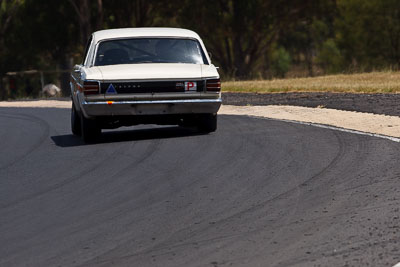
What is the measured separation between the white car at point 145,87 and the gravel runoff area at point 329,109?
7.87ft

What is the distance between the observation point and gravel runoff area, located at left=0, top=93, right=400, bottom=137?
1386cm

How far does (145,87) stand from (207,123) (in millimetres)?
1397

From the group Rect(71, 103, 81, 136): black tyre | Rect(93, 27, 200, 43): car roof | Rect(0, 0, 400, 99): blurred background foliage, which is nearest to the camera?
Rect(93, 27, 200, 43): car roof

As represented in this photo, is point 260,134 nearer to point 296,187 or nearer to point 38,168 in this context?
point 38,168

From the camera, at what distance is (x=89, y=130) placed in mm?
12930

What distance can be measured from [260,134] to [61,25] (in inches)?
1247

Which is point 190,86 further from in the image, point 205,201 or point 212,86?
point 205,201

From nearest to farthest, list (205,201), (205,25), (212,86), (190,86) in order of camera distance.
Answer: (205,201), (190,86), (212,86), (205,25)

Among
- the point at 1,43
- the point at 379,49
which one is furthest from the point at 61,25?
the point at 379,49

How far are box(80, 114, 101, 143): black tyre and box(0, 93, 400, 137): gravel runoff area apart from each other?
3.85 metres

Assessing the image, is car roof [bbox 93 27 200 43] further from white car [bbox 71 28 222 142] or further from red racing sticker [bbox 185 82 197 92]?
red racing sticker [bbox 185 82 197 92]

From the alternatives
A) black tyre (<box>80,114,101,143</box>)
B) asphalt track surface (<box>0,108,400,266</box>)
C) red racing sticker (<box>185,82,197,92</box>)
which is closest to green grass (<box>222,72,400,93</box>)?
asphalt track surface (<box>0,108,400,266</box>)

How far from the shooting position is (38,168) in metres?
10.7

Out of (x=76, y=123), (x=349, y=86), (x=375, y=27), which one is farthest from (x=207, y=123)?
(x=375, y=27)
